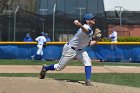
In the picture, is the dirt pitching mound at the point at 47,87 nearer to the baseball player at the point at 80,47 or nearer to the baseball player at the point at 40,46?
the baseball player at the point at 80,47

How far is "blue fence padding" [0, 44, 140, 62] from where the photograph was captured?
85.1ft

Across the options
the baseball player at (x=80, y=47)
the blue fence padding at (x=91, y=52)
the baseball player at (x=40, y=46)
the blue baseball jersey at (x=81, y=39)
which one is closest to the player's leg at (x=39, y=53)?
the baseball player at (x=40, y=46)

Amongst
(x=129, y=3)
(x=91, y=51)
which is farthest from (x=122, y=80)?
(x=129, y=3)

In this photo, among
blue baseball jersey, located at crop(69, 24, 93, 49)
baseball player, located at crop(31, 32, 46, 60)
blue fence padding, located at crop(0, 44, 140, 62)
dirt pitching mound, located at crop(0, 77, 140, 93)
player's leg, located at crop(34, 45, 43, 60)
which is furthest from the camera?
blue fence padding, located at crop(0, 44, 140, 62)

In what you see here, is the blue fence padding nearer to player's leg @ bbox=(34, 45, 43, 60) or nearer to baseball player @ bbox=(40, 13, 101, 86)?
player's leg @ bbox=(34, 45, 43, 60)

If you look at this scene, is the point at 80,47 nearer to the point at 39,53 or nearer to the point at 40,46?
the point at 39,53

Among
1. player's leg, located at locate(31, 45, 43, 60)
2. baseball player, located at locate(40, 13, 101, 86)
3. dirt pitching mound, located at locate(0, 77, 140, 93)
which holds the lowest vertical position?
player's leg, located at locate(31, 45, 43, 60)

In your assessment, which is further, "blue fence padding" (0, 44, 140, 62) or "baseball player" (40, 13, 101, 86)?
"blue fence padding" (0, 44, 140, 62)

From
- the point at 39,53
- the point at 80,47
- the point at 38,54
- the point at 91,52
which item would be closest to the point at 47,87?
the point at 80,47

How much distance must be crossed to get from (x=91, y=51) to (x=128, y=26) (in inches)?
356

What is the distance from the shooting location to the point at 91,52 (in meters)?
26.3

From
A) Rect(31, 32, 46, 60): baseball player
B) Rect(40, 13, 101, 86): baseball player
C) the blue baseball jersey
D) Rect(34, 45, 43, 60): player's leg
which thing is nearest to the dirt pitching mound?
Rect(40, 13, 101, 86): baseball player

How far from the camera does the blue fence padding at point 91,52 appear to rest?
25938 mm

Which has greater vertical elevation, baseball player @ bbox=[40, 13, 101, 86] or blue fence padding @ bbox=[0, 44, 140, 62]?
baseball player @ bbox=[40, 13, 101, 86]
